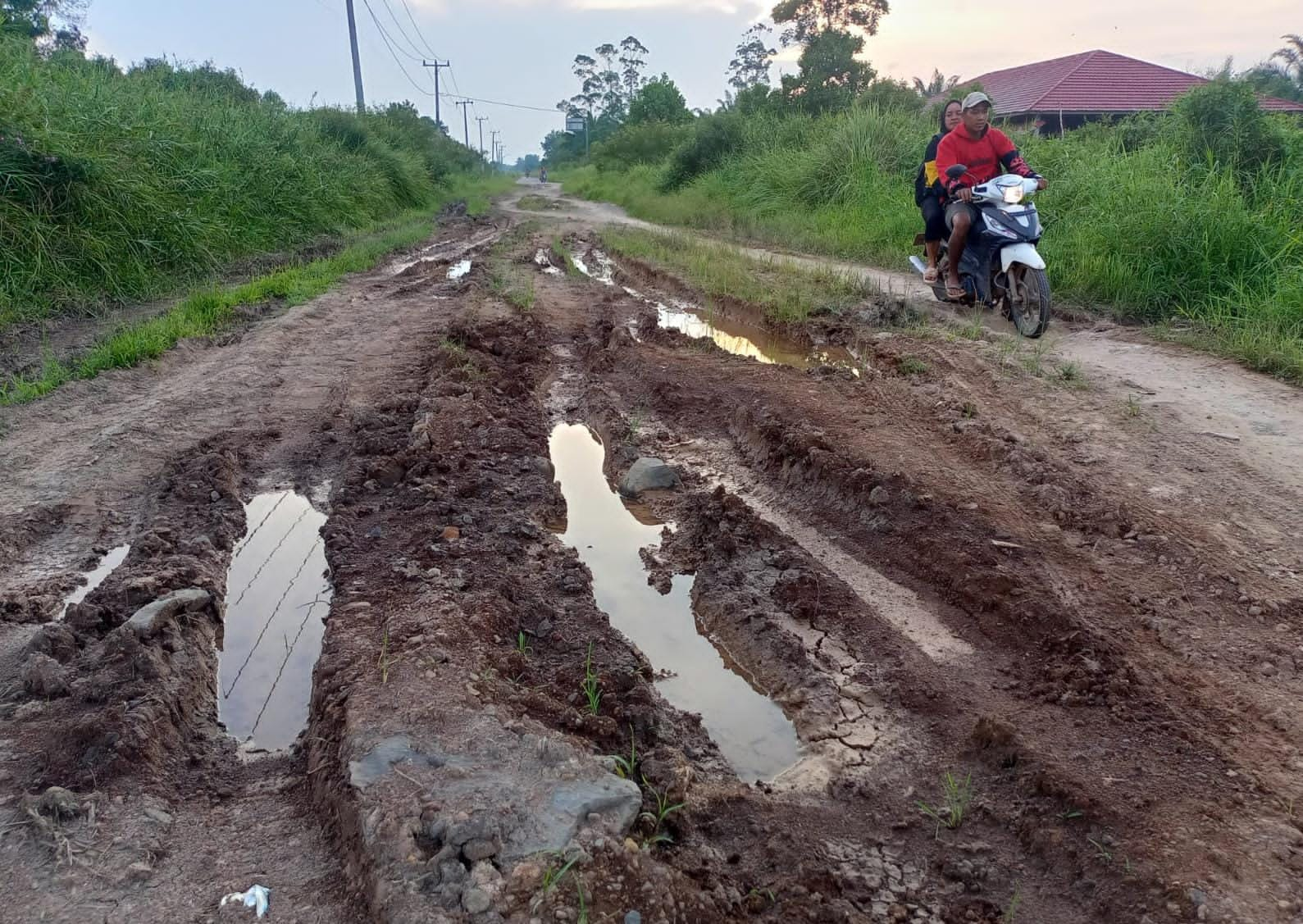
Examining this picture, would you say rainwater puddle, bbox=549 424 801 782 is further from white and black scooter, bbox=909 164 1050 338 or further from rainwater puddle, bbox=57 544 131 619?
white and black scooter, bbox=909 164 1050 338

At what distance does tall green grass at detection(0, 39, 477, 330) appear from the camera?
7516 mm

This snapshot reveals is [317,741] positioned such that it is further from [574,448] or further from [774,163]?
[774,163]

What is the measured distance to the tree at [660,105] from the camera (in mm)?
36875

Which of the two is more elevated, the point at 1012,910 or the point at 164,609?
the point at 164,609

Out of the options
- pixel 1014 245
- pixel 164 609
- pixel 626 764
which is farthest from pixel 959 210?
pixel 164 609

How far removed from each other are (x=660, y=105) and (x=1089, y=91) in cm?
1883

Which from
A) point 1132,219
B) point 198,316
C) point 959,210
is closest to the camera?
point 959,210

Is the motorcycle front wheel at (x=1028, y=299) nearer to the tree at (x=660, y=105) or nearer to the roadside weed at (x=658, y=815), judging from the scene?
the roadside weed at (x=658, y=815)

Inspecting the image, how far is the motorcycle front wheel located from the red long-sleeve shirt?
2.76ft

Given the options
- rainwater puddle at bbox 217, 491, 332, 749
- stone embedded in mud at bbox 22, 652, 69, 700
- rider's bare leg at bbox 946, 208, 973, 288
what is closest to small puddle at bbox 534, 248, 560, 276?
rider's bare leg at bbox 946, 208, 973, 288

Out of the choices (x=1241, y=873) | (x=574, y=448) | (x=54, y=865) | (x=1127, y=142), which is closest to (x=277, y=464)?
(x=574, y=448)

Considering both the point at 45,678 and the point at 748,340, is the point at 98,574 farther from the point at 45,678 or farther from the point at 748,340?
the point at 748,340

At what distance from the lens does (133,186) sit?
340 inches

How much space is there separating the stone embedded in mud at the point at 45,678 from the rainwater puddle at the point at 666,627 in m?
1.80
